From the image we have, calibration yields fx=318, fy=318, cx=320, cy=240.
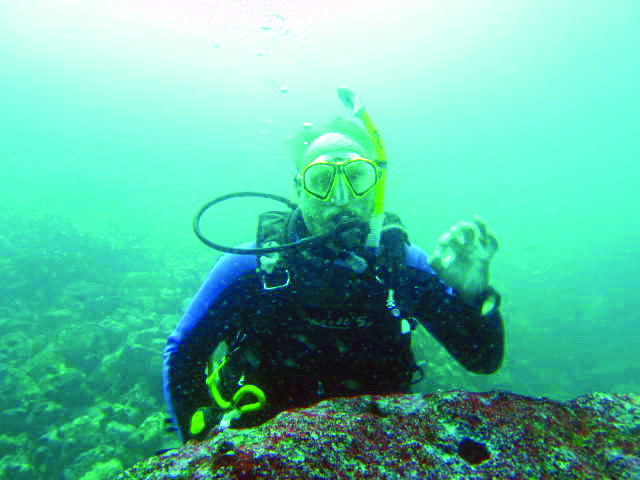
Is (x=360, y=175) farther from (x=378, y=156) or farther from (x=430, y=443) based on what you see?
(x=430, y=443)

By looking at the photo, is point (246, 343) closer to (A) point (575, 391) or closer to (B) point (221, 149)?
(A) point (575, 391)

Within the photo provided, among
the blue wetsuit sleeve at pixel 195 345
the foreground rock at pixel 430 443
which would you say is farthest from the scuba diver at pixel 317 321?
the foreground rock at pixel 430 443

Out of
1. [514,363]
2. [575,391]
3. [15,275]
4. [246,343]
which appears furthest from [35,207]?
[575,391]

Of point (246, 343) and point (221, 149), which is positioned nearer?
point (246, 343)

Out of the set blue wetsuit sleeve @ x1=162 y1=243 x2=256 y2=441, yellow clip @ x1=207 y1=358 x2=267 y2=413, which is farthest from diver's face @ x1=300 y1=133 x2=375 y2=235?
yellow clip @ x1=207 y1=358 x2=267 y2=413

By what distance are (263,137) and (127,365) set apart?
159m

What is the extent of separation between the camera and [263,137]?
15588cm

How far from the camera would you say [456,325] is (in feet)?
8.60

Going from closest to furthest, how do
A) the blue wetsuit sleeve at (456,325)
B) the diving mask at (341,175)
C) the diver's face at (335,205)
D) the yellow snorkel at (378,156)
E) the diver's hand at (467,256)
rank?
1. the diver's hand at (467,256)
2. the blue wetsuit sleeve at (456,325)
3. the yellow snorkel at (378,156)
4. the diver's face at (335,205)
5. the diving mask at (341,175)

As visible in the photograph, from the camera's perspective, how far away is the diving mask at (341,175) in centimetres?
301

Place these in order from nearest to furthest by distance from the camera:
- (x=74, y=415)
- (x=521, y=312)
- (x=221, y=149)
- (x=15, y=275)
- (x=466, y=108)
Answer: (x=74, y=415) → (x=15, y=275) → (x=521, y=312) → (x=466, y=108) → (x=221, y=149)

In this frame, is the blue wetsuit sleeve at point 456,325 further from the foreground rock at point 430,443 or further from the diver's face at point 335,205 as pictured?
the foreground rock at point 430,443

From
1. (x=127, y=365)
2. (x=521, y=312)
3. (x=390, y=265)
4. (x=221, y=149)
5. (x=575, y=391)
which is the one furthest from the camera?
(x=221, y=149)

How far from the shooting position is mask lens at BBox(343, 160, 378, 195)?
3.04 m
